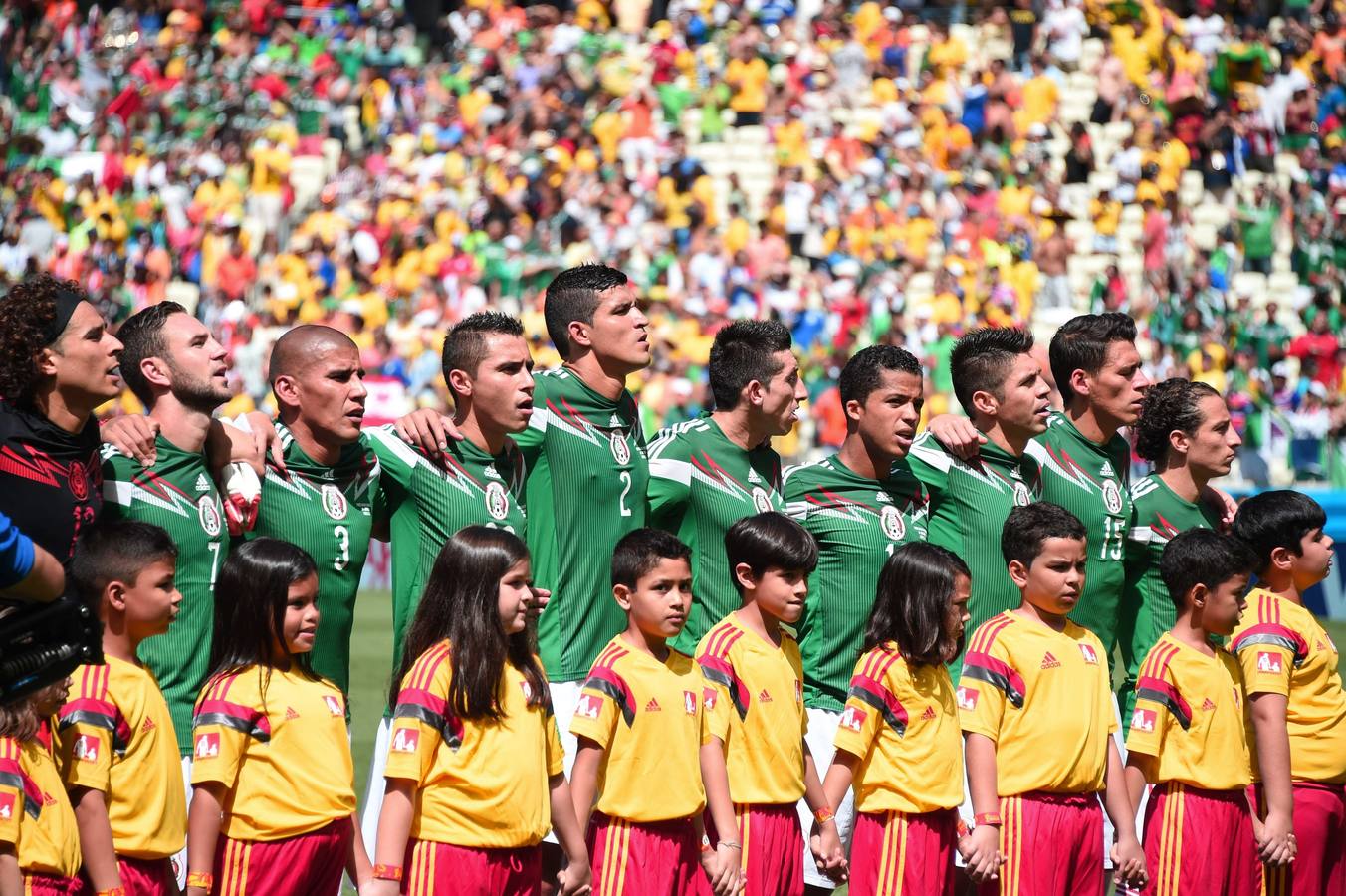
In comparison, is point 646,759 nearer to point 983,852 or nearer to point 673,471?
point 983,852

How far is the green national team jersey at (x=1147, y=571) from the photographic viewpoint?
7105 millimetres

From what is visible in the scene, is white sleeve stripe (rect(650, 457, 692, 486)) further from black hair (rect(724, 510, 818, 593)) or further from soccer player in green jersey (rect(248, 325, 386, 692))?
soccer player in green jersey (rect(248, 325, 386, 692))

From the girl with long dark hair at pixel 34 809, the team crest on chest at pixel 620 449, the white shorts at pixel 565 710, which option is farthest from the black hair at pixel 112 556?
the team crest on chest at pixel 620 449

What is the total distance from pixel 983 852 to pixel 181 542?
9.04 ft

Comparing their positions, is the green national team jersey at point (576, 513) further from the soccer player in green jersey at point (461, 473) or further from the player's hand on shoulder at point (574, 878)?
the player's hand on shoulder at point (574, 878)

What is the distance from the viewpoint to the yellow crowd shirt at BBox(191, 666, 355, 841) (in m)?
5.05

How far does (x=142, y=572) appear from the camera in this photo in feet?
16.3

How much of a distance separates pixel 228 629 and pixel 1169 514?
3.82 m

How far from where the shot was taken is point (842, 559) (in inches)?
258

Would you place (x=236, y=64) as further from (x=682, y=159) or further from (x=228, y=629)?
(x=228, y=629)

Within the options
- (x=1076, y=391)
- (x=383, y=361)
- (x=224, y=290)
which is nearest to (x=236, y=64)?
(x=224, y=290)

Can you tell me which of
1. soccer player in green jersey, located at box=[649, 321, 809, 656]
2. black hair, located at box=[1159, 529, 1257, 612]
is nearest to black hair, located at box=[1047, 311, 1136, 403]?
black hair, located at box=[1159, 529, 1257, 612]

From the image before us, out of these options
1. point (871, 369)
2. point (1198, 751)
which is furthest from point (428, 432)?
point (1198, 751)

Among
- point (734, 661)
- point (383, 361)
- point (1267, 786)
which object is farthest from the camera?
point (383, 361)
